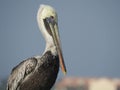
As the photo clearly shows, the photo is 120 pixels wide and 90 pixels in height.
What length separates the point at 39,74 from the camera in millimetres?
6117

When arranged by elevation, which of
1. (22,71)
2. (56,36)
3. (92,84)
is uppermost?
(56,36)

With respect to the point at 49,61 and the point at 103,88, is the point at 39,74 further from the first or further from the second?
the point at 103,88

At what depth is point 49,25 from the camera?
20.9ft

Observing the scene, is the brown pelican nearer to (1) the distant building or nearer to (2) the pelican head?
(2) the pelican head

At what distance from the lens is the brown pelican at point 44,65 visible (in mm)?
6121

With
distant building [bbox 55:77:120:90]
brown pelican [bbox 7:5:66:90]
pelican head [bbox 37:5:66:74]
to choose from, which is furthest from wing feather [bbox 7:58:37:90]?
distant building [bbox 55:77:120:90]

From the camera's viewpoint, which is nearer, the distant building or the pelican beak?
the pelican beak

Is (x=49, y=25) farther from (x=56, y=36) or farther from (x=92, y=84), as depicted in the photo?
(x=92, y=84)

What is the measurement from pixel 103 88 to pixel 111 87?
299mm

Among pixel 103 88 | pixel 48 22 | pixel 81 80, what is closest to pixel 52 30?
pixel 48 22

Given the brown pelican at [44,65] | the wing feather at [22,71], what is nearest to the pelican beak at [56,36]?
the brown pelican at [44,65]

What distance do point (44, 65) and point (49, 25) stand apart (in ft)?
1.53

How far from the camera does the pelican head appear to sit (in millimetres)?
6250

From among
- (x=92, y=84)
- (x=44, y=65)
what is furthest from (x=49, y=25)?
(x=92, y=84)
